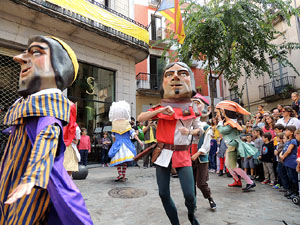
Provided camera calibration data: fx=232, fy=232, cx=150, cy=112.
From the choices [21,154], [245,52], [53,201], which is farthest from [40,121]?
[245,52]

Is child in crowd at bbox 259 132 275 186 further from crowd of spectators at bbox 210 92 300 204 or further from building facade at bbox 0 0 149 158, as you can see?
building facade at bbox 0 0 149 158

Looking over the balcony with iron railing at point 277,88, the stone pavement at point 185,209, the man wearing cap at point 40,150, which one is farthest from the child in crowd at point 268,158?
the balcony with iron railing at point 277,88

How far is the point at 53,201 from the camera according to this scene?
1.68 metres

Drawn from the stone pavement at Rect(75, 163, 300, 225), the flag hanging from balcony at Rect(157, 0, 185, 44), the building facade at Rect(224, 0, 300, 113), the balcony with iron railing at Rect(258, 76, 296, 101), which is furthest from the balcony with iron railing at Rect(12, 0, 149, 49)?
the balcony with iron railing at Rect(258, 76, 296, 101)

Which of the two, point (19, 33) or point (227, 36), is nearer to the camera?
point (19, 33)

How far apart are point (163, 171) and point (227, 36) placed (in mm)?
9288

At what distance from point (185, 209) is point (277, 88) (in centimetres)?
1641

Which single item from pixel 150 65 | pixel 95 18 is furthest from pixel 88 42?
pixel 150 65

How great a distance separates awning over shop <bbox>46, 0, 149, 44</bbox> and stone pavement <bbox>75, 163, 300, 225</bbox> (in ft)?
20.7

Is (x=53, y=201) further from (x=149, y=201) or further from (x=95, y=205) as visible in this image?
(x=149, y=201)

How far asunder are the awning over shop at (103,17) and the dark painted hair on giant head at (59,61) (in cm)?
693

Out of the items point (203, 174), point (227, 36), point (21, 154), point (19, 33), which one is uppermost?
point (227, 36)

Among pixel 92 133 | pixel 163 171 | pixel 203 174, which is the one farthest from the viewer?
pixel 92 133

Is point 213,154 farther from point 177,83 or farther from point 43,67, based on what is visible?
point 43,67
